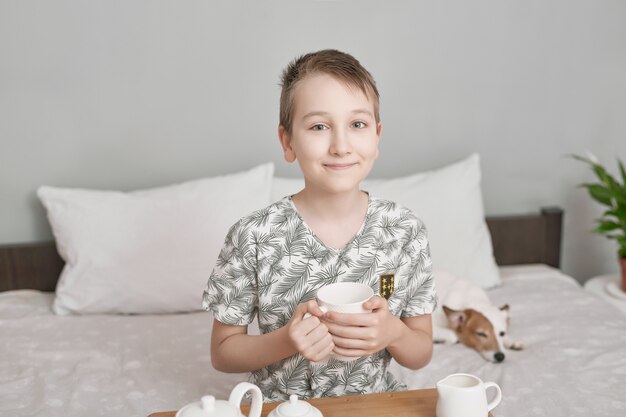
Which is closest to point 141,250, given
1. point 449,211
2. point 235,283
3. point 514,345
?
point 235,283

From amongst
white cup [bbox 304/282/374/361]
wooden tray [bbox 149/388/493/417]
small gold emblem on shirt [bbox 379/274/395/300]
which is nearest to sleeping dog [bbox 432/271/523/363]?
small gold emblem on shirt [bbox 379/274/395/300]

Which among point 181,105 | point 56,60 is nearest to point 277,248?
point 181,105

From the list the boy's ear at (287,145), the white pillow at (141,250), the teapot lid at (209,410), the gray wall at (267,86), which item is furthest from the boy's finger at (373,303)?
the gray wall at (267,86)

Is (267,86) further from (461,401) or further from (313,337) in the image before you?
(461,401)

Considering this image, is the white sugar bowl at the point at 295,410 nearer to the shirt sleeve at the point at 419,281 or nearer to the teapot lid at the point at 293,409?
the teapot lid at the point at 293,409

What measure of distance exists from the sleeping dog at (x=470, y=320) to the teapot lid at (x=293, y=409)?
0.92m

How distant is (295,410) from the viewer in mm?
1029

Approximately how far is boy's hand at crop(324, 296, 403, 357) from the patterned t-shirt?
0.23 m

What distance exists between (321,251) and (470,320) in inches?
29.7

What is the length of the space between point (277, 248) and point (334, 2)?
1.30 m

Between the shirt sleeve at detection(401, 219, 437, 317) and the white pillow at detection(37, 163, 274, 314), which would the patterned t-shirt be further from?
the white pillow at detection(37, 163, 274, 314)

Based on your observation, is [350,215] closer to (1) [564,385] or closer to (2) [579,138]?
(1) [564,385]

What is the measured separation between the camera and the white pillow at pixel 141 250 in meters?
2.15

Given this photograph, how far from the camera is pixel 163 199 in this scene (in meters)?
2.21
